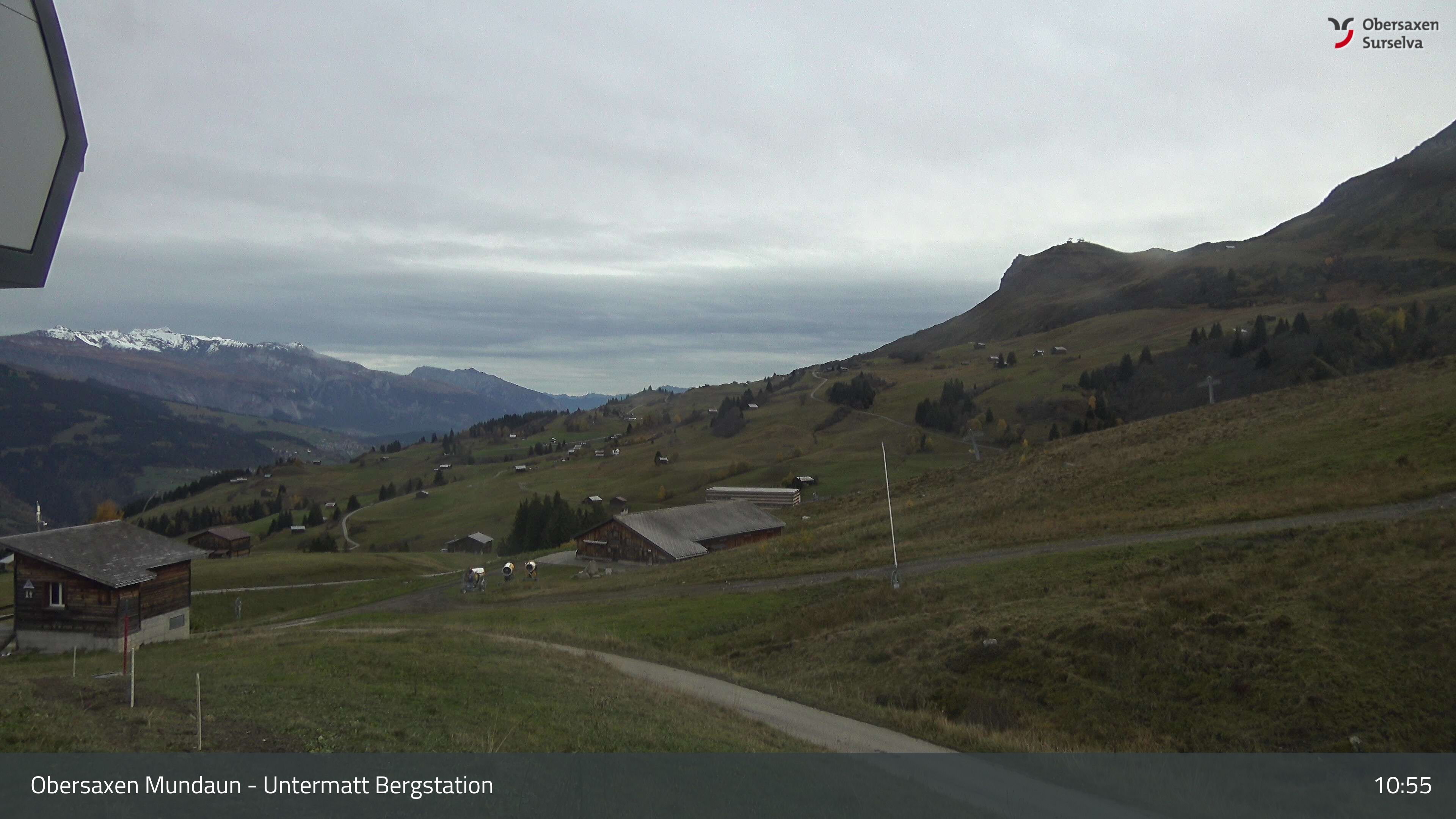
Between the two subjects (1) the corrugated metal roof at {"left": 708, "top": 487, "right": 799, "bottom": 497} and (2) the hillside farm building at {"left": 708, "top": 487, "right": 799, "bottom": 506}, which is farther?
(1) the corrugated metal roof at {"left": 708, "top": 487, "right": 799, "bottom": 497}

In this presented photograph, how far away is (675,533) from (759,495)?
34868 mm

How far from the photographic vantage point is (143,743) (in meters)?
10.0

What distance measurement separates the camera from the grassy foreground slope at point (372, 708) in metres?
11.1

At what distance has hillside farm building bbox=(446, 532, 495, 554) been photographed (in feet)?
368

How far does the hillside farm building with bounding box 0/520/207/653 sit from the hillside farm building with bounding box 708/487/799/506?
6535cm

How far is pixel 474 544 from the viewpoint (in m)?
114

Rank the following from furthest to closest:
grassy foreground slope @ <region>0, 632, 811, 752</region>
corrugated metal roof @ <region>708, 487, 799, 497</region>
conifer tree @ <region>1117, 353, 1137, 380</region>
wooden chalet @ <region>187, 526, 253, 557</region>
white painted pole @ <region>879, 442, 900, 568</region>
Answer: conifer tree @ <region>1117, 353, 1137, 380</region> < wooden chalet @ <region>187, 526, 253, 557</region> < corrugated metal roof @ <region>708, 487, 799, 497</region> < white painted pole @ <region>879, 442, 900, 568</region> < grassy foreground slope @ <region>0, 632, 811, 752</region>

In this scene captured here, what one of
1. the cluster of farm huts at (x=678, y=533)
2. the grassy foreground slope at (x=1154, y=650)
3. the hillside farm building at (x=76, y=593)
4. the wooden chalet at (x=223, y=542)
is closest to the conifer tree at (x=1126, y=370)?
the cluster of farm huts at (x=678, y=533)

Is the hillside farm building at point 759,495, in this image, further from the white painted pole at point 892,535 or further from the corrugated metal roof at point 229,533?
the corrugated metal roof at point 229,533

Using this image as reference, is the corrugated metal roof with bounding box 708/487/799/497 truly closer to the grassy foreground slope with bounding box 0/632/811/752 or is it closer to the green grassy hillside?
the green grassy hillside

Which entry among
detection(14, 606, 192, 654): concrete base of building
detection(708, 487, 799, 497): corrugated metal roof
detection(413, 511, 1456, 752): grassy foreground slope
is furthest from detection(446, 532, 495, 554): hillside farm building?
detection(413, 511, 1456, 752): grassy foreground slope

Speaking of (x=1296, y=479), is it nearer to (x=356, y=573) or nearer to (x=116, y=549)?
(x=116, y=549)

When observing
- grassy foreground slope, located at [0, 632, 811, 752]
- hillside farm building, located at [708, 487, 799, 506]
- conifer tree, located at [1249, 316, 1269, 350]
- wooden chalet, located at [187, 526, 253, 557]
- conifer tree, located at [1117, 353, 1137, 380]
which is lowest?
wooden chalet, located at [187, 526, 253, 557]

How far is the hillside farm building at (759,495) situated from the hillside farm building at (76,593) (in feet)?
214
